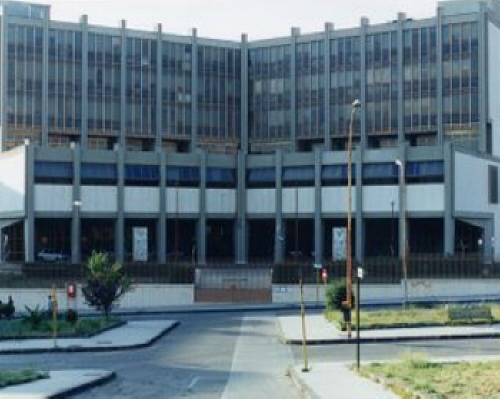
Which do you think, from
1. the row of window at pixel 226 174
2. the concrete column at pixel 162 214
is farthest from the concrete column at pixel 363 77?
the concrete column at pixel 162 214

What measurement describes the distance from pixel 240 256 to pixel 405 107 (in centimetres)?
2364

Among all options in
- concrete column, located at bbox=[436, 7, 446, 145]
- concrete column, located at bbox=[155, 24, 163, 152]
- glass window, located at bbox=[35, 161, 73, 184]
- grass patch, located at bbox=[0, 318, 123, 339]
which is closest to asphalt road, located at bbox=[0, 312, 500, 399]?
grass patch, located at bbox=[0, 318, 123, 339]

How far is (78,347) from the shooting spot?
38.2 meters

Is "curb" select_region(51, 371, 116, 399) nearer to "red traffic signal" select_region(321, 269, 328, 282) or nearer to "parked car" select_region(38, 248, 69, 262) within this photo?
"red traffic signal" select_region(321, 269, 328, 282)

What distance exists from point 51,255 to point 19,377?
69.7 meters

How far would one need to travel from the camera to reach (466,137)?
102562mm

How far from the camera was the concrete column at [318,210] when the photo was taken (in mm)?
98062

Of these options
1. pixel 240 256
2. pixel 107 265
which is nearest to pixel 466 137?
pixel 240 256

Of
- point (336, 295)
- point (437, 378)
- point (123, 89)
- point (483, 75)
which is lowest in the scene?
point (437, 378)

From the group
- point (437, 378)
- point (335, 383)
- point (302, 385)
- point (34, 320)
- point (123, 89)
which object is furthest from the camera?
point (123, 89)

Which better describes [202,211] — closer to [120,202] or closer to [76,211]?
[120,202]

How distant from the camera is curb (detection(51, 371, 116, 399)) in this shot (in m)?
24.6

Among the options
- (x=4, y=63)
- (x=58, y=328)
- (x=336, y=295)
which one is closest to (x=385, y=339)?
(x=336, y=295)

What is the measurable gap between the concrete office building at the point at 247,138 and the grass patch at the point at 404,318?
41.8m
